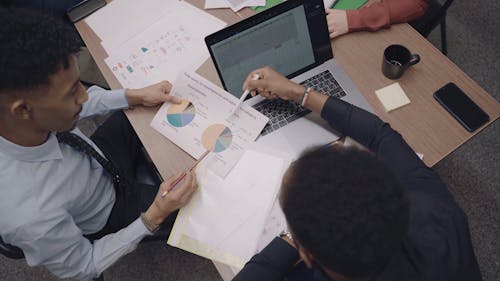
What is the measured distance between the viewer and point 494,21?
85.4 inches

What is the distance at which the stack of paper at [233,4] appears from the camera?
132 cm

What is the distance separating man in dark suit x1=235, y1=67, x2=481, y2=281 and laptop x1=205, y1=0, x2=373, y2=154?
229 mm

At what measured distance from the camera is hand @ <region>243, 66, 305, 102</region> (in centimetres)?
105

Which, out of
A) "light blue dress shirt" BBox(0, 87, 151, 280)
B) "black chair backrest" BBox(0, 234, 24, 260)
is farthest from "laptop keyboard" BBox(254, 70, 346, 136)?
"black chair backrest" BBox(0, 234, 24, 260)

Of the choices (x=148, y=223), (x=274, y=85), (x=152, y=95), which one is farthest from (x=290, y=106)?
(x=148, y=223)

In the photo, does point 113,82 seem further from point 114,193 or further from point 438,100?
point 438,100

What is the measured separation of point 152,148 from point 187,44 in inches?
16.4

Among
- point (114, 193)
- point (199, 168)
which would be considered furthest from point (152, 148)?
point (114, 193)

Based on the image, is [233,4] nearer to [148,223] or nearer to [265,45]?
[265,45]

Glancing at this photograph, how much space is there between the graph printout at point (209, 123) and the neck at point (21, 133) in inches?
12.7

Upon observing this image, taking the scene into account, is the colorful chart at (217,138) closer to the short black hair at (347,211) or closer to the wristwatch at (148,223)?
the wristwatch at (148,223)

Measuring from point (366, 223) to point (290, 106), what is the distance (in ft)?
1.93

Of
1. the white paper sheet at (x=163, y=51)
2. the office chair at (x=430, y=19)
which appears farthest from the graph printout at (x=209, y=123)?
the office chair at (x=430, y=19)

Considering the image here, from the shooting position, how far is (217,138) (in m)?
1.07
